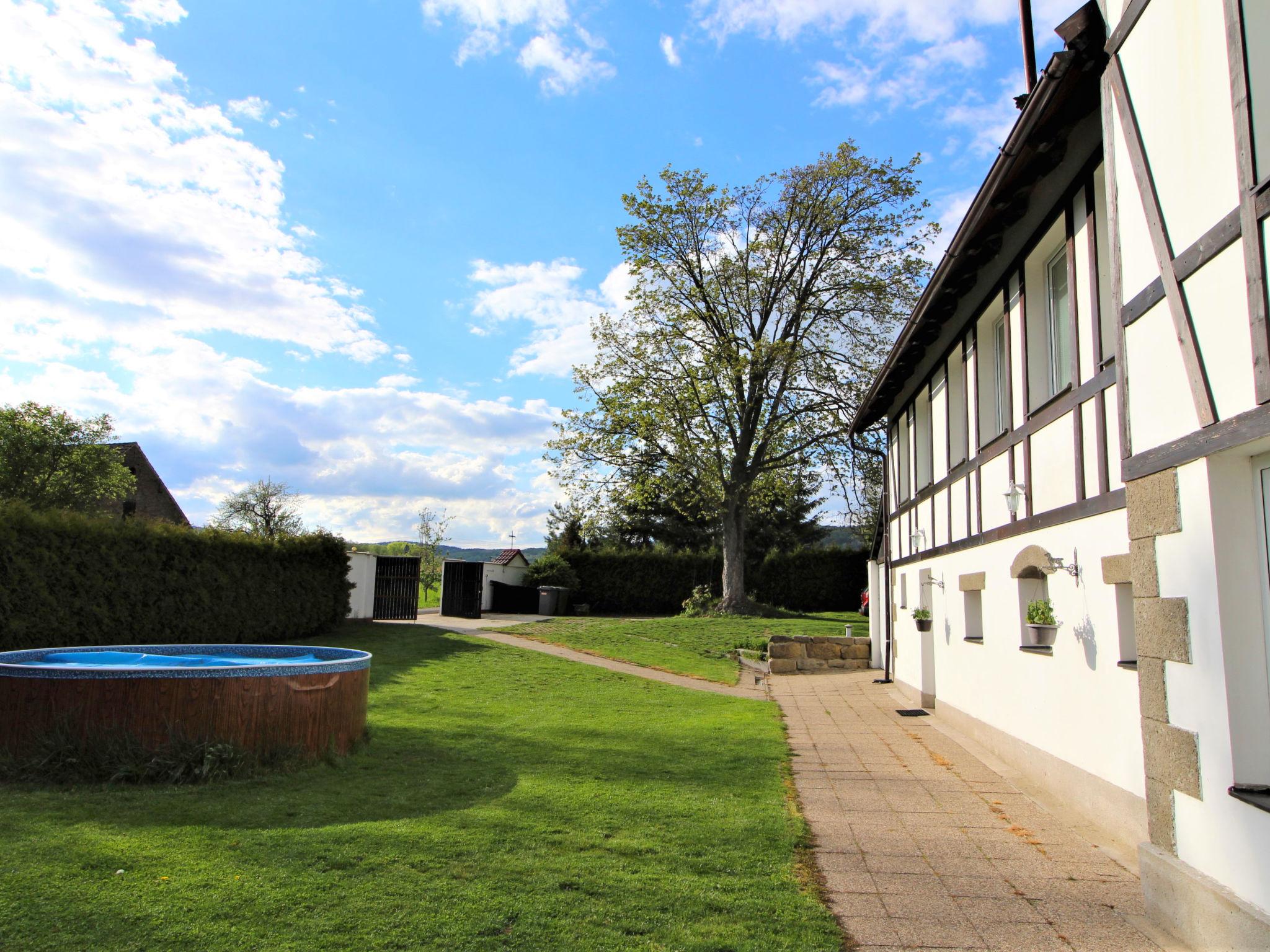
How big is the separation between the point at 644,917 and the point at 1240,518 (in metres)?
3.23

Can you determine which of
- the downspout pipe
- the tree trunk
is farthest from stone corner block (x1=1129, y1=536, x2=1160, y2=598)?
the tree trunk

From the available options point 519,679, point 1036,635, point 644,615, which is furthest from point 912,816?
point 644,615

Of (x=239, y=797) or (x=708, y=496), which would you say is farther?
(x=708, y=496)

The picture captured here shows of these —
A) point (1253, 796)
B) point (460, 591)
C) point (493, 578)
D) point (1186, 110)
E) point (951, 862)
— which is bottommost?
point (951, 862)

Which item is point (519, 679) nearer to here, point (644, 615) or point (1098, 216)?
point (1098, 216)

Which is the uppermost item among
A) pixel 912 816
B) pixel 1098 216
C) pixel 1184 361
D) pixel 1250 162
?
pixel 1098 216

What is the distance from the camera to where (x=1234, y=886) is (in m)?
3.61

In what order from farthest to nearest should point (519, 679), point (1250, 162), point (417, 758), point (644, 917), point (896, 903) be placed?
point (519, 679) → point (417, 758) → point (896, 903) → point (644, 917) → point (1250, 162)

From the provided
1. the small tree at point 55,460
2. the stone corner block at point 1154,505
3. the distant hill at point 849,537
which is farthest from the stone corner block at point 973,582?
the small tree at point 55,460

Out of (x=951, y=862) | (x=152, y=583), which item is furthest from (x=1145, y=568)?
(x=152, y=583)

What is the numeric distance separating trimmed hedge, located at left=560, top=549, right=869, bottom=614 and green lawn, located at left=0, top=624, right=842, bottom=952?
24721 millimetres

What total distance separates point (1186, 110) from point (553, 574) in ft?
96.2

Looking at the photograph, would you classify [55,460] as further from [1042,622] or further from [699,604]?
[1042,622]

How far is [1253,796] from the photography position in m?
3.49
